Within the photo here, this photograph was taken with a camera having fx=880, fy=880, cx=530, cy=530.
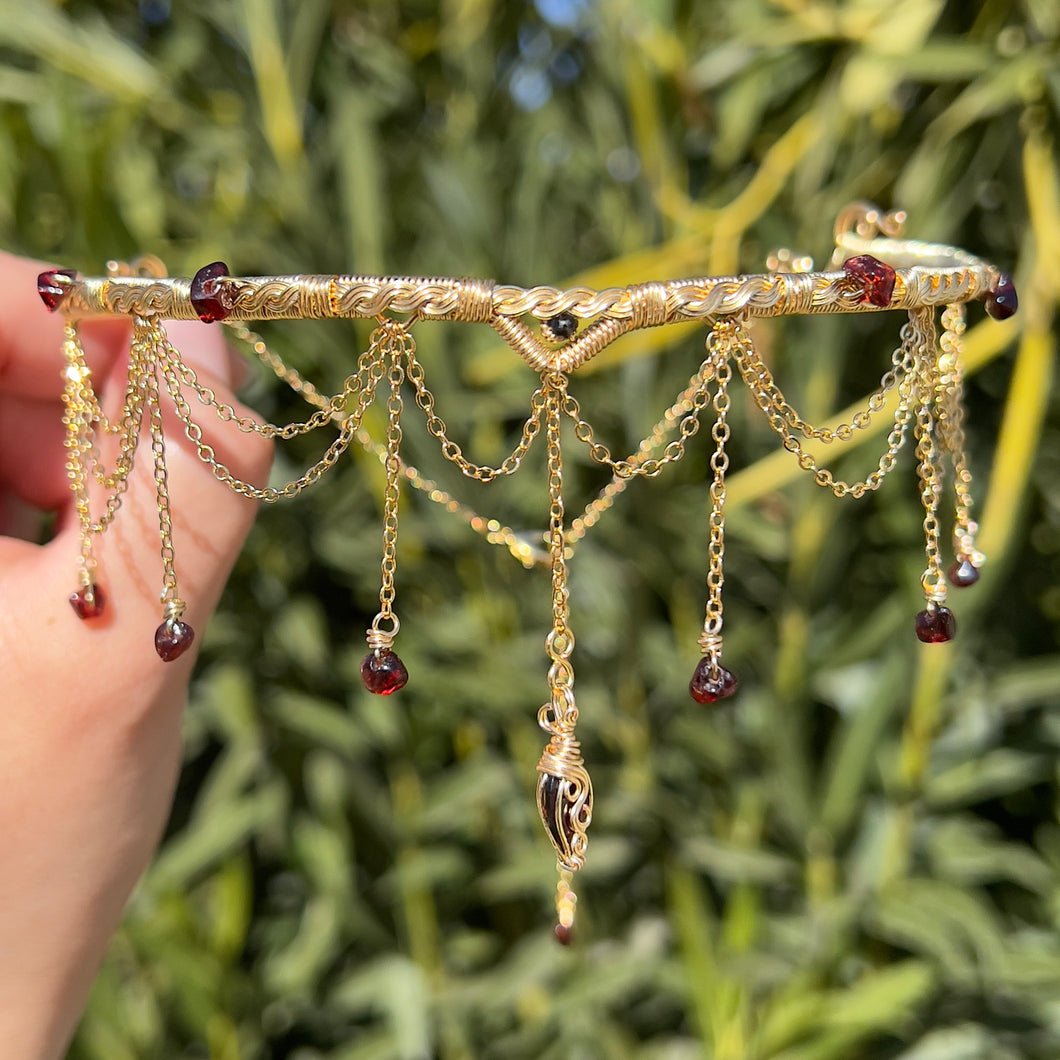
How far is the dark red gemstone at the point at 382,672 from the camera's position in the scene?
0.50 metres

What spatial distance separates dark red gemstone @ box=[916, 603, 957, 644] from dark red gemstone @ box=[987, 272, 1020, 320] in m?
0.18

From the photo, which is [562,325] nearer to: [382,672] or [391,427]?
[391,427]

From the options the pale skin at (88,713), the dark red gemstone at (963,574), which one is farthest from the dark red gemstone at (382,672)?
the dark red gemstone at (963,574)

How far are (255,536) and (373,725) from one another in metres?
0.20

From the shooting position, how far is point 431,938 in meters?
0.80

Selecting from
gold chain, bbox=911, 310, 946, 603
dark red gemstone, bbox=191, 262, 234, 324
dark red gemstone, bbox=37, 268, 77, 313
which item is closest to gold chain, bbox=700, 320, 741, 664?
gold chain, bbox=911, 310, 946, 603

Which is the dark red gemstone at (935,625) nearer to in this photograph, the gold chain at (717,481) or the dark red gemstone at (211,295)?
the gold chain at (717,481)

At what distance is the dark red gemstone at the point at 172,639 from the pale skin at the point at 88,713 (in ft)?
0.13

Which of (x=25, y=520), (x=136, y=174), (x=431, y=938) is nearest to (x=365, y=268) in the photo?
(x=136, y=174)

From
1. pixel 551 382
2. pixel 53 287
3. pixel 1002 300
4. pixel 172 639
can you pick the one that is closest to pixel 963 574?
pixel 1002 300

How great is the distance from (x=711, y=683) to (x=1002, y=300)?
0.29m

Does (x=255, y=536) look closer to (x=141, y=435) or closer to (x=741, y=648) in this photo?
(x=141, y=435)

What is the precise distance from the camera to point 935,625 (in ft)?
1.75

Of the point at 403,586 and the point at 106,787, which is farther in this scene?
the point at 403,586
